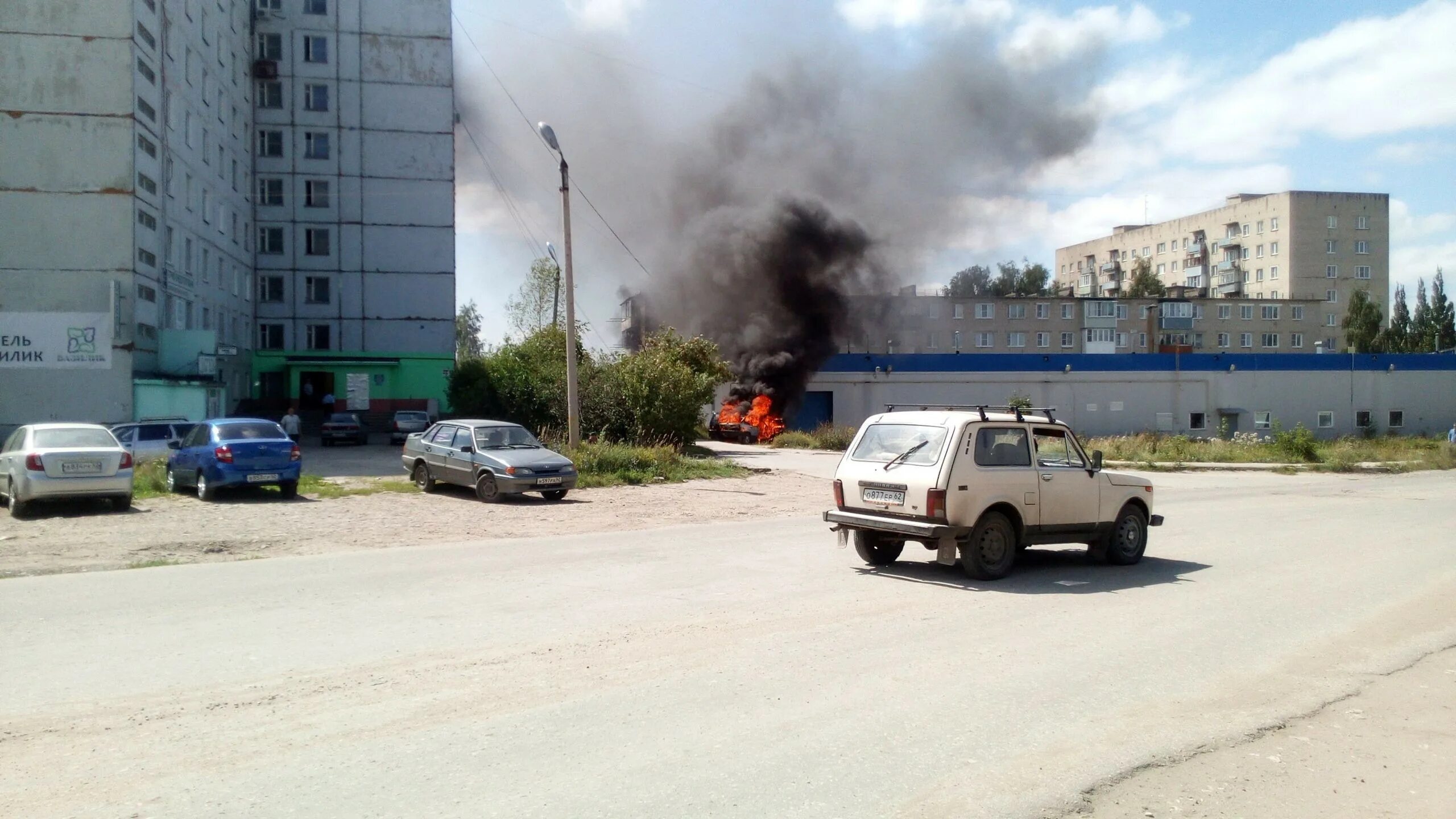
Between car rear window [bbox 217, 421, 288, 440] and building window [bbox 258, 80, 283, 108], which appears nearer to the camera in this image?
car rear window [bbox 217, 421, 288, 440]

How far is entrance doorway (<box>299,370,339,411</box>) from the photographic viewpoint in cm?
4875

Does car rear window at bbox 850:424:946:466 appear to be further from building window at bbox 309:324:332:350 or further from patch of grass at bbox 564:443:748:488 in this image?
building window at bbox 309:324:332:350

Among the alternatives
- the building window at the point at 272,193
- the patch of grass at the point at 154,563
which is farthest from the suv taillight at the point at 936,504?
the building window at the point at 272,193

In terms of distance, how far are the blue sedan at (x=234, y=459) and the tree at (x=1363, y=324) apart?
80.1 metres

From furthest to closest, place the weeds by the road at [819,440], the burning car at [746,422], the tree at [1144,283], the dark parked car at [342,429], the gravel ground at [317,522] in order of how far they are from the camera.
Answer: the tree at [1144,283], the burning car at [746,422], the weeds by the road at [819,440], the dark parked car at [342,429], the gravel ground at [317,522]

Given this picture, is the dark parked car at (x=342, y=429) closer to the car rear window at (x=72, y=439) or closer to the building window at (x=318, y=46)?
the building window at (x=318, y=46)

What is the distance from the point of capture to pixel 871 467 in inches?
414

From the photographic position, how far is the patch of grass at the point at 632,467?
75.0 feet

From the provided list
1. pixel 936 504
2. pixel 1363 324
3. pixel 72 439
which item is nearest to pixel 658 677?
pixel 936 504

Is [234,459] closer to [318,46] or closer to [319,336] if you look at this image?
[319,336]

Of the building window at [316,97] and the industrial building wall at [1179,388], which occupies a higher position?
the building window at [316,97]

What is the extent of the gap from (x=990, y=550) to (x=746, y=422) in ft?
128

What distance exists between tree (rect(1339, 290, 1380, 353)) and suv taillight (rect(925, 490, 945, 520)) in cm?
8060

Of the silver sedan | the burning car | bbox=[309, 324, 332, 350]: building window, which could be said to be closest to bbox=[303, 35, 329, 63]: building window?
bbox=[309, 324, 332, 350]: building window
